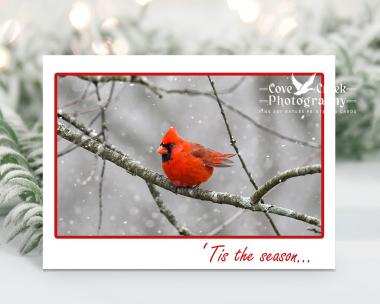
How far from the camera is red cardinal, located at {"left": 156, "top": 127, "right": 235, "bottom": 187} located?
0.71 meters

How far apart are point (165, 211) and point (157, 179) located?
4cm

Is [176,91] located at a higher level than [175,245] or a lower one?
higher

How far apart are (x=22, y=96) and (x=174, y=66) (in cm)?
65

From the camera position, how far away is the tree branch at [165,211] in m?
0.71

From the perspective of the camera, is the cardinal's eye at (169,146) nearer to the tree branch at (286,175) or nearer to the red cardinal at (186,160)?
the red cardinal at (186,160)

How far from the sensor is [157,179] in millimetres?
731

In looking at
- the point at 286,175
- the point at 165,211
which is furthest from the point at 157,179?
the point at 286,175

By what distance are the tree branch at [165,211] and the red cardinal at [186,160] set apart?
0.08 feet

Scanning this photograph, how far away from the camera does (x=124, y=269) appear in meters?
0.70

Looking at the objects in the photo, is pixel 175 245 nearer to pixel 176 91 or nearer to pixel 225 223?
pixel 225 223

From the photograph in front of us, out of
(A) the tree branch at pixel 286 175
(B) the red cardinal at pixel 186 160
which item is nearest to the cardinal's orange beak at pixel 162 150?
(B) the red cardinal at pixel 186 160

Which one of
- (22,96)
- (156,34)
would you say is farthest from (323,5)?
(22,96)

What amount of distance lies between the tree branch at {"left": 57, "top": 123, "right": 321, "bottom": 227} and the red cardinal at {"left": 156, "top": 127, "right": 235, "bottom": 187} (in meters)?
0.01

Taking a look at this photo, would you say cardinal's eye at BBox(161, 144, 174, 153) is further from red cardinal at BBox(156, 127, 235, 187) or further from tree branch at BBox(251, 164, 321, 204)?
tree branch at BBox(251, 164, 321, 204)
